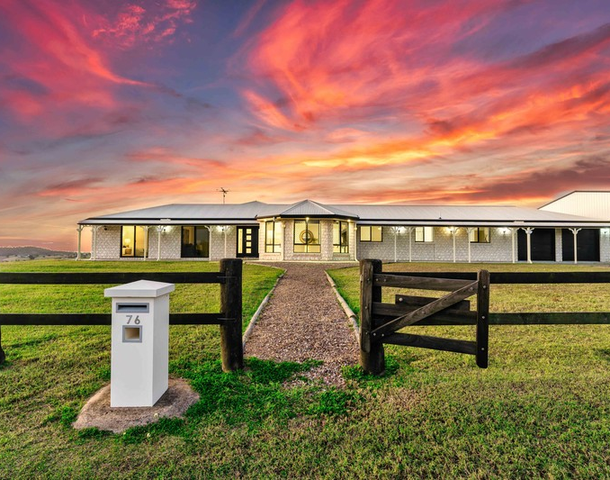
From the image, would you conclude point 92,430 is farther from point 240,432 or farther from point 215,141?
point 215,141

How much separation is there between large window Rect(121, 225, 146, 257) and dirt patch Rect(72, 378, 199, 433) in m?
26.1

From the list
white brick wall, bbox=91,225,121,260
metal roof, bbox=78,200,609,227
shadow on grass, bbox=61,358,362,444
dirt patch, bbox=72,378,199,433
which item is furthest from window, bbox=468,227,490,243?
white brick wall, bbox=91,225,121,260

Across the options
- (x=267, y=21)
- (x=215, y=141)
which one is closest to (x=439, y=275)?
(x=267, y=21)

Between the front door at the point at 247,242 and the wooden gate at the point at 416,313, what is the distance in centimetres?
2358

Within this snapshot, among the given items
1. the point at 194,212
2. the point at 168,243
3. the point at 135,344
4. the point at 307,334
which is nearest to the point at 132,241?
the point at 168,243

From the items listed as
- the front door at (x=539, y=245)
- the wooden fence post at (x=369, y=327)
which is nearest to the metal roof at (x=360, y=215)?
the front door at (x=539, y=245)

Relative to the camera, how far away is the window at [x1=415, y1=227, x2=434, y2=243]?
88.9 feet

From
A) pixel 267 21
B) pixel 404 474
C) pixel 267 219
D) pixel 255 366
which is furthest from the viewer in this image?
pixel 267 219

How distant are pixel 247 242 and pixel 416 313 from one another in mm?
24281

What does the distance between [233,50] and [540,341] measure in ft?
48.2

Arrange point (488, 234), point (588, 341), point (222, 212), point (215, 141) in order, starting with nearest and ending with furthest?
point (588, 341)
point (215, 141)
point (488, 234)
point (222, 212)

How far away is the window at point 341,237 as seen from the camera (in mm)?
23953

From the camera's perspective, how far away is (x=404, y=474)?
92.5 inches

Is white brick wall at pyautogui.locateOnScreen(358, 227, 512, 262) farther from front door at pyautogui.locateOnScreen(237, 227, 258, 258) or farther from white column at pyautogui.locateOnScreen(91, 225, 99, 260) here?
white column at pyautogui.locateOnScreen(91, 225, 99, 260)
